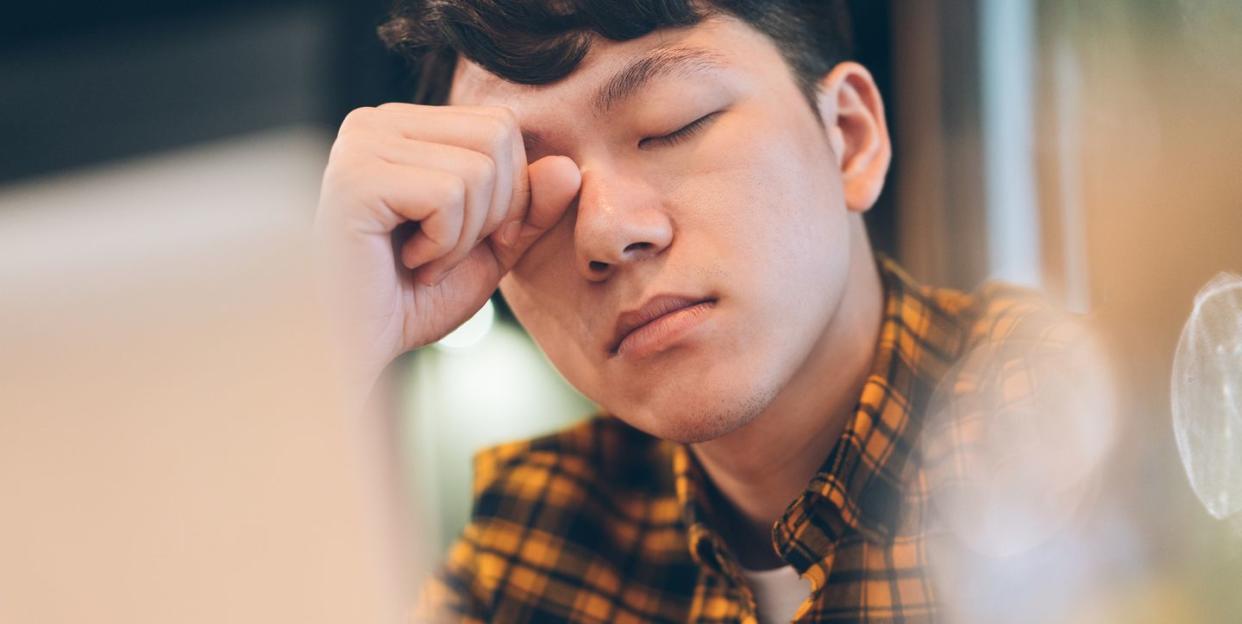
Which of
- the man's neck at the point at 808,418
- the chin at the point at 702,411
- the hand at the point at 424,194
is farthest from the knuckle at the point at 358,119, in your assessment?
the man's neck at the point at 808,418

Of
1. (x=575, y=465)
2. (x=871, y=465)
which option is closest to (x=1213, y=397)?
(x=871, y=465)

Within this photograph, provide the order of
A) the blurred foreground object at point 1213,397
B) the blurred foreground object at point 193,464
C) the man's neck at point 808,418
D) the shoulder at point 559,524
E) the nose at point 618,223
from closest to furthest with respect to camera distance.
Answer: the blurred foreground object at point 193,464 < the blurred foreground object at point 1213,397 < the nose at point 618,223 < the man's neck at point 808,418 < the shoulder at point 559,524

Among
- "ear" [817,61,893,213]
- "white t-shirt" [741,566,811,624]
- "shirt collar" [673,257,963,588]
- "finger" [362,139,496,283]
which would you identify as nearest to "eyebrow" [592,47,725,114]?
"finger" [362,139,496,283]

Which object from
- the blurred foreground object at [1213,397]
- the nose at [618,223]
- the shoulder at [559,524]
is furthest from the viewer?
the shoulder at [559,524]

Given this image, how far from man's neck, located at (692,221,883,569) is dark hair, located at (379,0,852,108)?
0.21 m

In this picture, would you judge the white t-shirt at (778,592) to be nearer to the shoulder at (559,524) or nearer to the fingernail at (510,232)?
the shoulder at (559,524)

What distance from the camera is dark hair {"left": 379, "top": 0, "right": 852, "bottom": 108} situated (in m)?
0.85

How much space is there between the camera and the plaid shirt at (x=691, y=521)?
0.91m

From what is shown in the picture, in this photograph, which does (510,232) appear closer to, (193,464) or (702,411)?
(702,411)

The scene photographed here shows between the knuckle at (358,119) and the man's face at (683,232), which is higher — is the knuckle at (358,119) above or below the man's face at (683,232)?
above

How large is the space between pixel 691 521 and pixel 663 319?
305mm

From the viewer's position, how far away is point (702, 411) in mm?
866

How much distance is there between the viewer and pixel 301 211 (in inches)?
14.4

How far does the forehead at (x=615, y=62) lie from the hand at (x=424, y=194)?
0.04 metres
